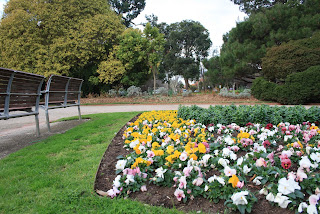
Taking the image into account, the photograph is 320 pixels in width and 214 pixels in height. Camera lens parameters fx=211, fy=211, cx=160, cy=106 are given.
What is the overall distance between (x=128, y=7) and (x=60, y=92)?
77.5ft

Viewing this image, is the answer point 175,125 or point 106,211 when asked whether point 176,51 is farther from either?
point 106,211

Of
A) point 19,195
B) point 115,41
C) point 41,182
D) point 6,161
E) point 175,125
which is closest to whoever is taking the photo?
point 19,195

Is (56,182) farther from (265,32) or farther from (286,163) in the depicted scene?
(265,32)

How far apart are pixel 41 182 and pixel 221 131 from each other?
256 cm

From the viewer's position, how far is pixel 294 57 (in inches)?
418

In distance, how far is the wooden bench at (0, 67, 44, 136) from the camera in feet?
11.6

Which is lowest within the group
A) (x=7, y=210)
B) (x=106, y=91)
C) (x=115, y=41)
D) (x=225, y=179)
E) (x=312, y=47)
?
(x=7, y=210)

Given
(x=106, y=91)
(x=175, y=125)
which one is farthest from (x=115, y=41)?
(x=175, y=125)

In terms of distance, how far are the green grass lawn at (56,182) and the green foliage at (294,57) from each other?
34.8 feet

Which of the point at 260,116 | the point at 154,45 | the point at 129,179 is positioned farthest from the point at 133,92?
the point at 129,179

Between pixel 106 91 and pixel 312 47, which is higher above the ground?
pixel 312 47

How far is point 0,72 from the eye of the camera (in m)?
3.32

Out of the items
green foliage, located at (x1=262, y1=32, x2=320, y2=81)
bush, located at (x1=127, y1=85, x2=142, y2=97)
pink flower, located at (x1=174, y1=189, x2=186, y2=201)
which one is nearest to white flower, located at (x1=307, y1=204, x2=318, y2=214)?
pink flower, located at (x1=174, y1=189, x2=186, y2=201)

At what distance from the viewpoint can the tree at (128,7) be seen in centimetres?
2558
